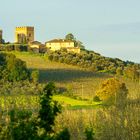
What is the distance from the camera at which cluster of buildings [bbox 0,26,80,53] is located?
3921 inches

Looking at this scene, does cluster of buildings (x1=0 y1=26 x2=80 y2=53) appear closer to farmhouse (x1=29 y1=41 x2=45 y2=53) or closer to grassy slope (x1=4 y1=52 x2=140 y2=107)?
farmhouse (x1=29 y1=41 x2=45 y2=53)

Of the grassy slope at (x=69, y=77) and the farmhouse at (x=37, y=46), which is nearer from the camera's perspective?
the grassy slope at (x=69, y=77)

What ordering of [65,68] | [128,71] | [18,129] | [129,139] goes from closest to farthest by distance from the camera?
[18,129] → [129,139] → [128,71] → [65,68]

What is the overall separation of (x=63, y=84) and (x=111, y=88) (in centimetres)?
1257

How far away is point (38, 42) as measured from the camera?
105875mm

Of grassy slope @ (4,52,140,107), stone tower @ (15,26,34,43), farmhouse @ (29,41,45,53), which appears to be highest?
stone tower @ (15,26,34,43)

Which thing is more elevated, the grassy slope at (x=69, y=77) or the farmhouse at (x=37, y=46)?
the farmhouse at (x=37, y=46)

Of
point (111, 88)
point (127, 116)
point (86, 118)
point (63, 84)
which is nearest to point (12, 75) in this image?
point (63, 84)

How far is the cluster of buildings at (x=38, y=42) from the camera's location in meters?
99.6

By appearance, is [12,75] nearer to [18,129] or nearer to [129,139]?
[129,139]

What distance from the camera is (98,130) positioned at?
23.2m

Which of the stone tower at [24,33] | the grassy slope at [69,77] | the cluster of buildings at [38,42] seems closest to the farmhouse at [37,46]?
the cluster of buildings at [38,42]

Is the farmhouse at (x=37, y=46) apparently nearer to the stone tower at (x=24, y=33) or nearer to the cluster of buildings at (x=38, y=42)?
the cluster of buildings at (x=38, y=42)

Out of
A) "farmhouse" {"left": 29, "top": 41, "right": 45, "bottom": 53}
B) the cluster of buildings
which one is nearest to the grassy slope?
the cluster of buildings
